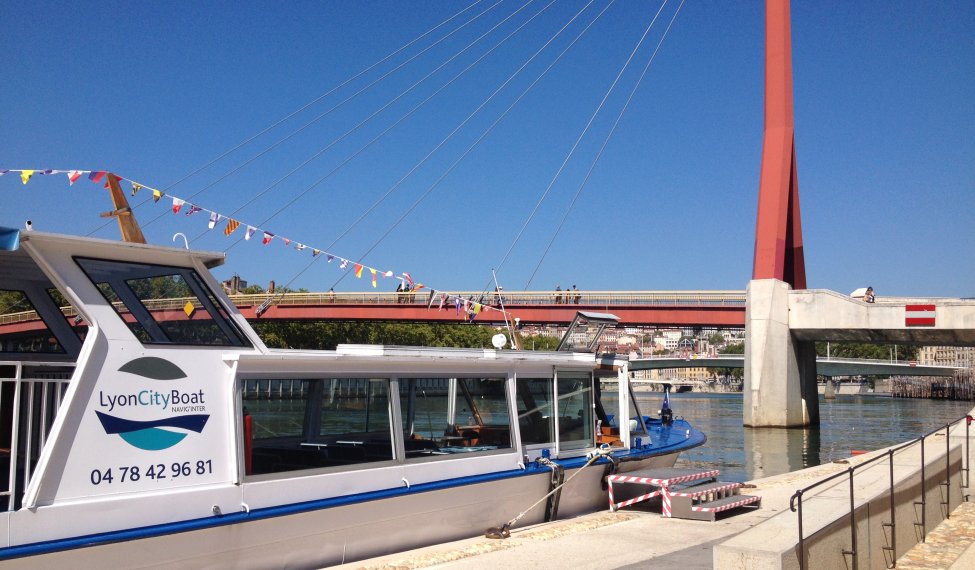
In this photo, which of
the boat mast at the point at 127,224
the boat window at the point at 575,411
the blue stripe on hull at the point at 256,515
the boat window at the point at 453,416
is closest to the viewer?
the blue stripe on hull at the point at 256,515

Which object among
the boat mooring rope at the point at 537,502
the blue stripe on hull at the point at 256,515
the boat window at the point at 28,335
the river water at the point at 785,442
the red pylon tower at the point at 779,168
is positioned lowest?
the river water at the point at 785,442

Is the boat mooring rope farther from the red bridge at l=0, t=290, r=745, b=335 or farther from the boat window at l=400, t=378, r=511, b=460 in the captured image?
the red bridge at l=0, t=290, r=745, b=335

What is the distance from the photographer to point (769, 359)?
33375mm

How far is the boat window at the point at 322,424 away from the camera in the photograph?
27.4ft

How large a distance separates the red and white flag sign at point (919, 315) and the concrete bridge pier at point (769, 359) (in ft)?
13.7

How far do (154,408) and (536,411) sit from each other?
5.06 metres

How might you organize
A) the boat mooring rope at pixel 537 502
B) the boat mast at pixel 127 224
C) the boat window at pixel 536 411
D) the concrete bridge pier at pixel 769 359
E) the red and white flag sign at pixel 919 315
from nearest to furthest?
the boat mast at pixel 127 224
the boat mooring rope at pixel 537 502
the boat window at pixel 536 411
the red and white flag sign at pixel 919 315
the concrete bridge pier at pixel 769 359

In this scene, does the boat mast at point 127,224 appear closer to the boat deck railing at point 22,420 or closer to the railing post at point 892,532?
the boat deck railing at point 22,420

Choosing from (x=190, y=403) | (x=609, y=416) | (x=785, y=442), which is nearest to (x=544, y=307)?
(x=785, y=442)

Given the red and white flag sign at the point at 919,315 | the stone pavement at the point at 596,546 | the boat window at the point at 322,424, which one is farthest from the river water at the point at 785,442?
the boat window at the point at 322,424

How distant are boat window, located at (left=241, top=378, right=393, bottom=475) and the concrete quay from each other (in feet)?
3.68

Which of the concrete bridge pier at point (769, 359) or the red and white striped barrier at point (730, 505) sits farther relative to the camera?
the concrete bridge pier at point (769, 359)

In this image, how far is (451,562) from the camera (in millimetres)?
8430

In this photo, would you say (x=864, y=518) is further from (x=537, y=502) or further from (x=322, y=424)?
(x=322, y=424)
